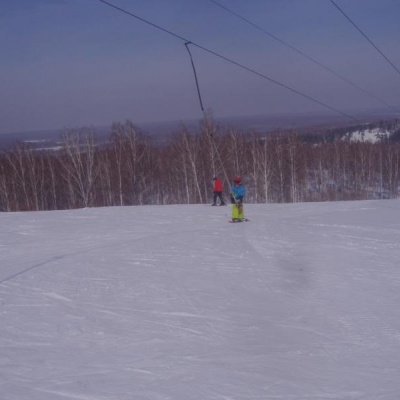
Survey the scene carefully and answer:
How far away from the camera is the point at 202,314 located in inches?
311

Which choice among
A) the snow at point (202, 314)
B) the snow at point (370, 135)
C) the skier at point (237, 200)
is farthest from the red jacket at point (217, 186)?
the snow at point (370, 135)

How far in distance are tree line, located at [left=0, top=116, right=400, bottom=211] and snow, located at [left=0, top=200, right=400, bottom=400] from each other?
24425 mm

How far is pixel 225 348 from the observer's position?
6.48 m

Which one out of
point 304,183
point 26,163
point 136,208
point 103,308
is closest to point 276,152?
point 304,183

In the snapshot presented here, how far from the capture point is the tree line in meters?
41.2

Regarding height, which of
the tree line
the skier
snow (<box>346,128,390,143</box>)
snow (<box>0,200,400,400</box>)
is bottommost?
snow (<box>0,200,400,400</box>)

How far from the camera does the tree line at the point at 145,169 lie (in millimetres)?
41219

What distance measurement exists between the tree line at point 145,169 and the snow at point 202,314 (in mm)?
24425

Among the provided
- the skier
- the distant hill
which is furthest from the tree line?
the skier

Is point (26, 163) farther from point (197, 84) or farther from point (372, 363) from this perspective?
point (372, 363)

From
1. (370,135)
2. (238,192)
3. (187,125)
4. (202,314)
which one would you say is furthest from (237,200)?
(370,135)

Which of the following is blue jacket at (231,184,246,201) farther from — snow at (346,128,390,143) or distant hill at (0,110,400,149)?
snow at (346,128,390,143)

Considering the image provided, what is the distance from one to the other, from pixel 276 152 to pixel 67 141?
16.8 metres

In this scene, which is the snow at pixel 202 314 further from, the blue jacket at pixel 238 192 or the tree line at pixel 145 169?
the tree line at pixel 145 169
